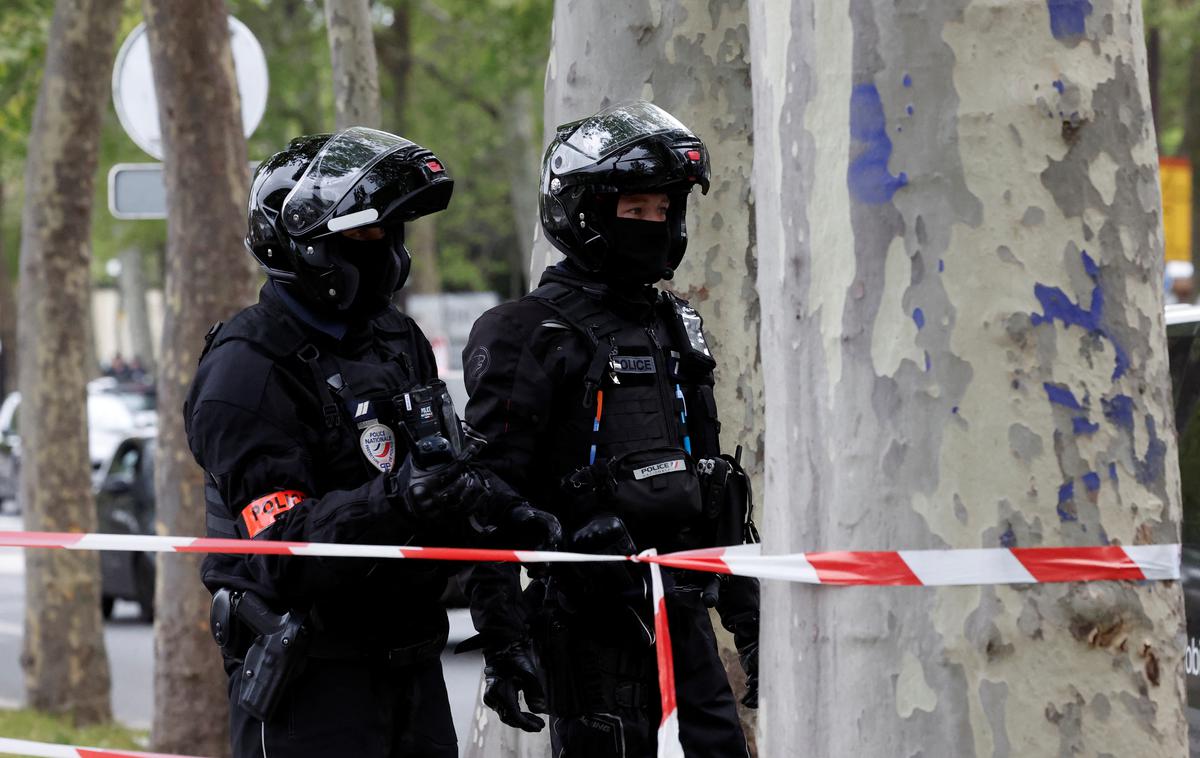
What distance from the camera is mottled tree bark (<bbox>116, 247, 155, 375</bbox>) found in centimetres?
4488

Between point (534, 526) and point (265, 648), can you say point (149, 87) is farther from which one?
point (265, 648)

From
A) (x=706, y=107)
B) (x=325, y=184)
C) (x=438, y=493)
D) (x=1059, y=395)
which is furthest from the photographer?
(x=706, y=107)

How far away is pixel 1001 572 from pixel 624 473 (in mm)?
1568

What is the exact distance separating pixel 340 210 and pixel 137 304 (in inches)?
1788

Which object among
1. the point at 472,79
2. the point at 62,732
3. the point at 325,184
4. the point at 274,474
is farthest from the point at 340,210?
the point at 472,79

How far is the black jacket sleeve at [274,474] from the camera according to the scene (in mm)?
3170

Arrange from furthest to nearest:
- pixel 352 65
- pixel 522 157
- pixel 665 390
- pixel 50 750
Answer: pixel 522 157 → pixel 352 65 → pixel 50 750 → pixel 665 390

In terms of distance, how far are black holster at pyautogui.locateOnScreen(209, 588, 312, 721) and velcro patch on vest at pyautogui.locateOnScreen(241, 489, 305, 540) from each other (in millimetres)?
168

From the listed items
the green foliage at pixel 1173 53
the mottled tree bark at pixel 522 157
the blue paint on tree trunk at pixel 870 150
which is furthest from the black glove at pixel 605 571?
the mottled tree bark at pixel 522 157

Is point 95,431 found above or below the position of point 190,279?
below

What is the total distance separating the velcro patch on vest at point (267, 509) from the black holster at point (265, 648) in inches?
6.6

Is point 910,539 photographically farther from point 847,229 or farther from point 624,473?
point 624,473

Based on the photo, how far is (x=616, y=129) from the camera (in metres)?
3.77

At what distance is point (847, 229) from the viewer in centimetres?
216
